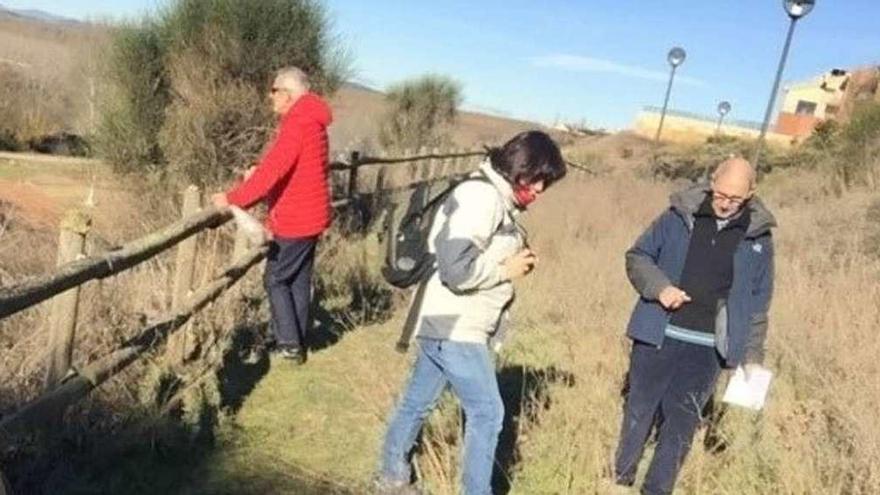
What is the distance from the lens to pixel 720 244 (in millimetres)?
4352

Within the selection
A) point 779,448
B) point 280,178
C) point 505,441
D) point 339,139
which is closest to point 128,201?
point 339,139

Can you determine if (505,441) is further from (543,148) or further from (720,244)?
(543,148)

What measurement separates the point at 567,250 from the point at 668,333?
7.49 m

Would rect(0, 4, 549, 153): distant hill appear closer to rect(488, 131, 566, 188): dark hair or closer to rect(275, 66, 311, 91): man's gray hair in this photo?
rect(275, 66, 311, 91): man's gray hair

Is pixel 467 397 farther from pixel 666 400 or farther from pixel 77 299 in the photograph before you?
pixel 77 299

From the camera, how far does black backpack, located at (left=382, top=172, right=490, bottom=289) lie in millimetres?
3840

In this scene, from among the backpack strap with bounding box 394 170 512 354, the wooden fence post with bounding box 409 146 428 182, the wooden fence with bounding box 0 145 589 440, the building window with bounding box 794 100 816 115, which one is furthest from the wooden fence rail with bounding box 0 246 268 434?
the building window with bounding box 794 100 816 115

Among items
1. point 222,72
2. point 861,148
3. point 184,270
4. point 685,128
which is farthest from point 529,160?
point 685,128

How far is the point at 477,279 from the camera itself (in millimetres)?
3637

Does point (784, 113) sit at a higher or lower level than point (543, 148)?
higher

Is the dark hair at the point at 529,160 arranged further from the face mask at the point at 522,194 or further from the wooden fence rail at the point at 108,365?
the wooden fence rail at the point at 108,365

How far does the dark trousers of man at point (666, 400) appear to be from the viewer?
14.8ft

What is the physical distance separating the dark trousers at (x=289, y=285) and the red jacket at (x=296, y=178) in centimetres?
10

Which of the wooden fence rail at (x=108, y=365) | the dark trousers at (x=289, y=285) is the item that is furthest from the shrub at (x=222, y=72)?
the wooden fence rail at (x=108, y=365)
